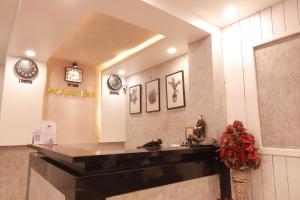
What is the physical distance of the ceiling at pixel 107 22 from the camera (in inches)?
80.0

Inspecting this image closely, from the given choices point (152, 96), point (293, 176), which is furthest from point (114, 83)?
point (293, 176)

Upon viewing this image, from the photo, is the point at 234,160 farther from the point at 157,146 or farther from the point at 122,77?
the point at 122,77

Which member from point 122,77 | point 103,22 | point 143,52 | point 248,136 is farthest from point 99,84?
point 248,136

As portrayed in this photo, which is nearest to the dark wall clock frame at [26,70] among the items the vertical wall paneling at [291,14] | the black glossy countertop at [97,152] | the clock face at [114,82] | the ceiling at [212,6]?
the clock face at [114,82]

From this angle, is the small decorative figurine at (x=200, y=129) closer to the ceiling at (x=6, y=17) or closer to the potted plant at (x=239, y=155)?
the potted plant at (x=239, y=155)

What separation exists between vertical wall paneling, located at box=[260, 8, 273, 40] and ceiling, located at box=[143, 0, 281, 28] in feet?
0.20

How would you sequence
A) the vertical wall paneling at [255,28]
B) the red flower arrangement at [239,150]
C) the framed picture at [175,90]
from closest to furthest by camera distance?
the red flower arrangement at [239,150] < the vertical wall paneling at [255,28] < the framed picture at [175,90]

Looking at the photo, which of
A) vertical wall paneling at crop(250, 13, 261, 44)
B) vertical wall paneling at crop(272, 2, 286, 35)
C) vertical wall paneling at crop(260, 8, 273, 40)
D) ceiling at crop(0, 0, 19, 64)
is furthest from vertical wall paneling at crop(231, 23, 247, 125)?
ceiling at crop(0, 0, 19, 64)

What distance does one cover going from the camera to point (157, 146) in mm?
2002

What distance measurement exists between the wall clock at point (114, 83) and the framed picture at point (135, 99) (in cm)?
27

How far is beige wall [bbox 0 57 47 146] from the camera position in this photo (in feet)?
10.1

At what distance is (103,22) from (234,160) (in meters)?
2.18

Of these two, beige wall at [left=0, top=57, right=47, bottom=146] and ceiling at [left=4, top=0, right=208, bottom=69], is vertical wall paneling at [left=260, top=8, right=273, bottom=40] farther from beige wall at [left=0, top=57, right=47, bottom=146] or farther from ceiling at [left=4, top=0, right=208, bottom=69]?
beige wall at [left=0, top=57, right=47, bottom=146]

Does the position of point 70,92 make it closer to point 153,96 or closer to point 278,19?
point 153,96
